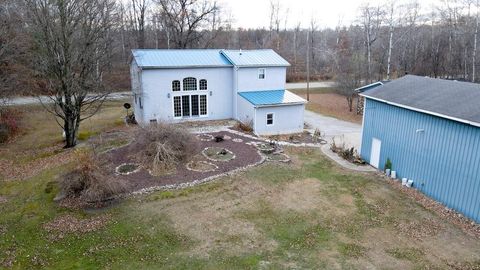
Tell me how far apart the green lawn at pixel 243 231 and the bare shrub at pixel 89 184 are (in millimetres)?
686

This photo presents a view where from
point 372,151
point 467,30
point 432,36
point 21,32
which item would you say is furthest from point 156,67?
point 432,36

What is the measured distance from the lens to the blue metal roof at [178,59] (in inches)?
1023

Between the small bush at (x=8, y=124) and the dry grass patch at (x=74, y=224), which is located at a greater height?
the small bush at (x=8, y=124)

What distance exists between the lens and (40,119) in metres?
30.5

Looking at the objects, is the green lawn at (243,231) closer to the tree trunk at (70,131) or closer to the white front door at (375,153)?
the white front door at (375,153)

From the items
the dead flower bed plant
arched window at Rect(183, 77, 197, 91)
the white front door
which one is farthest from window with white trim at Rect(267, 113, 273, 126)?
the white front door

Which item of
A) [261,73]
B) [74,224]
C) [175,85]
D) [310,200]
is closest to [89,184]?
[74,224]

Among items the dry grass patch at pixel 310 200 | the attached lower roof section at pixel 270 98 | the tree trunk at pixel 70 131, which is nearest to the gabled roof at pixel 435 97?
the dry grass patch at pixel 310 200

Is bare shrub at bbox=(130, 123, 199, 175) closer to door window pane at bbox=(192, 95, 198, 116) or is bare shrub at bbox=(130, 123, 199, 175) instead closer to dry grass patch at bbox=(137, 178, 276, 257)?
dry grass patch at bbox=(137, 178, 276, 257)

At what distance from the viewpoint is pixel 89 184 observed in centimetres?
1453

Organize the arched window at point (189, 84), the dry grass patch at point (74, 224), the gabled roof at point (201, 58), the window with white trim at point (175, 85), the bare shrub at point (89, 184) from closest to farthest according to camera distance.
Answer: the dry grass patch at point (74, 224) → the bare shrub at point (89, 184) → the gabled roof at point (201, 58) → the window with white trim at point (175, 85) → the arched window at point (189, 84)

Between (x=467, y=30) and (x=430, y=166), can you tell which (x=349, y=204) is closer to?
(x=430, y=166)

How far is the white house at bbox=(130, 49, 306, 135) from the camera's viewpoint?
2592cm

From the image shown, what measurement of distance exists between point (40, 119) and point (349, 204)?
2771 centimetres
